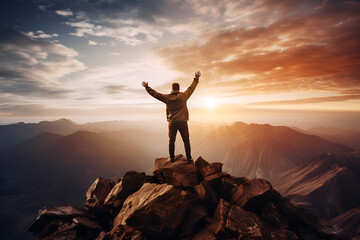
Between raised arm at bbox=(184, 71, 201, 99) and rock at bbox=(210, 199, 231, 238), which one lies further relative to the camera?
raised arm at bbox=(184, 71, 201, 99)

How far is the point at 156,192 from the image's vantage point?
8.30 meters

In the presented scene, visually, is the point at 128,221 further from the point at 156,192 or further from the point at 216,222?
the point at 216,222

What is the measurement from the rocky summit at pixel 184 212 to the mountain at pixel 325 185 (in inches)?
5852

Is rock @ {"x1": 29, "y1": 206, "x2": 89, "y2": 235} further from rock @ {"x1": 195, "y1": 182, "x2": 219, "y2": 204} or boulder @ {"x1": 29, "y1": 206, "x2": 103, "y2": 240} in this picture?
rock @ {"x1": 195, "y1": 182, "x2": 219, "y2": 204}

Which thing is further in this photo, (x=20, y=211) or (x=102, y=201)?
(x=20, y=211)

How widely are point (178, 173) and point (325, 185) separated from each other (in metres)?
190

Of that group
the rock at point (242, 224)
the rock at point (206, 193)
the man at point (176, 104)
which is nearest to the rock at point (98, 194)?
the rock at point (206, 193)

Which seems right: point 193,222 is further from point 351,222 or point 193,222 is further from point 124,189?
point 351,222

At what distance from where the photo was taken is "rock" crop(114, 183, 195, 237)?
24.5 feet

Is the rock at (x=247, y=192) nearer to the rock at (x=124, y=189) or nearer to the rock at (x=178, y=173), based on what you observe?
the rock at (x=178, y=173)

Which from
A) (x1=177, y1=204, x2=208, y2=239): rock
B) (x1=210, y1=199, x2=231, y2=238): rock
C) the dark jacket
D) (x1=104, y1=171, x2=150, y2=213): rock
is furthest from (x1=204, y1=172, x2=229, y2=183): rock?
(x1=104, y1=171, x2=150, y2=213): rock

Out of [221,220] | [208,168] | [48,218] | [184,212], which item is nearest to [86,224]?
[48,218]

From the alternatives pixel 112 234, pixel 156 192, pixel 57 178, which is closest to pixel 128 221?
pixel 112 234

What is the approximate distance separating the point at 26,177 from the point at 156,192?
270 m
